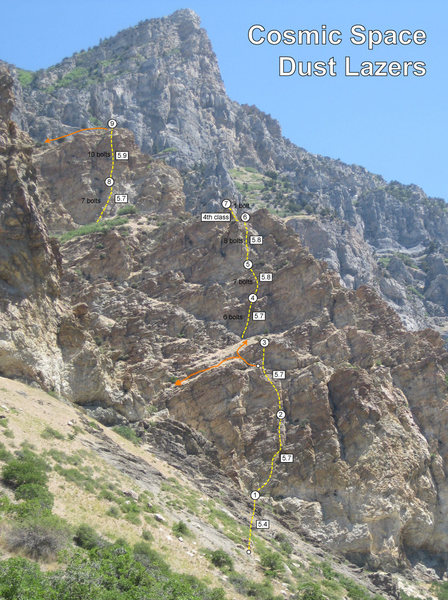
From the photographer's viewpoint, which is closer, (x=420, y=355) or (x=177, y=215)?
(x=420, y=355)

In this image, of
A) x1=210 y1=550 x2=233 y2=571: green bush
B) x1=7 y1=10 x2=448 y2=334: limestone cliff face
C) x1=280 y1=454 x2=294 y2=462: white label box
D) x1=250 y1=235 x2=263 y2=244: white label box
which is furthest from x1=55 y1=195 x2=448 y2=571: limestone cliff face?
x1=7 y1=10 x2=448 y2=334: limestone cliff face

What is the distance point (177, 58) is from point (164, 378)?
141 m

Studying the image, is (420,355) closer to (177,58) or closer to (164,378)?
(164,378)

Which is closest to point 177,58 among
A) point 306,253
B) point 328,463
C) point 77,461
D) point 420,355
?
point 306,253

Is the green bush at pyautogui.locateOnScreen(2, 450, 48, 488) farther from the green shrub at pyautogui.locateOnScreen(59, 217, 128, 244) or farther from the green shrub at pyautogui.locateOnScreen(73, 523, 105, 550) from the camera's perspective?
the green shrub at pyautogui.locateOnScreen(59, 217, 128, 244)

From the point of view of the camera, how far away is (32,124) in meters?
112

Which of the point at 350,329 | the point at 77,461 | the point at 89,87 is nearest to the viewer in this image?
the point at 77,461

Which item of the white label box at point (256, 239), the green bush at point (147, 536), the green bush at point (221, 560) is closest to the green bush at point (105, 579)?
the green bush at point (147, 536)

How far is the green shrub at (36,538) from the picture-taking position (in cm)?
2372

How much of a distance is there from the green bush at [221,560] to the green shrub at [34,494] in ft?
28.5

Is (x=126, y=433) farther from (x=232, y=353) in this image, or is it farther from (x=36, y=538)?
(x=36, y=538)

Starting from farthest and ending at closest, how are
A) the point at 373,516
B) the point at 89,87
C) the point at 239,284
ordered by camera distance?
the point at 89,87
the point at 239,284
the point at 373,516

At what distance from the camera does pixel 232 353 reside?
60.7 m

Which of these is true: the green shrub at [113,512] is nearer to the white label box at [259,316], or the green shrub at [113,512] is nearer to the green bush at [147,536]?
the green bush at [147,536]
